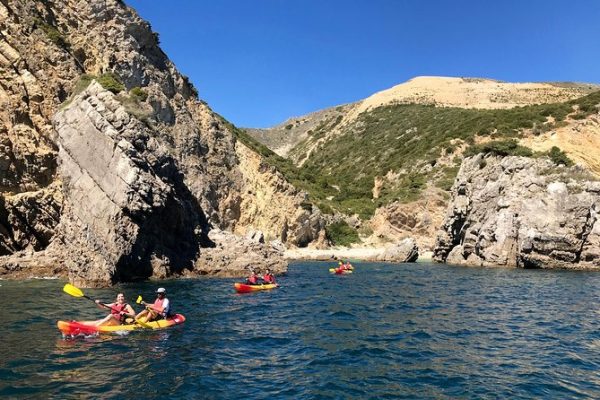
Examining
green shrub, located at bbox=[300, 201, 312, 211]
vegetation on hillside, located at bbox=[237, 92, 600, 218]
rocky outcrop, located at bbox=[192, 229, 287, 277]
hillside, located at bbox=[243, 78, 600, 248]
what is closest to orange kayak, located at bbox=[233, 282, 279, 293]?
rocky outcrop, located at bbox=[192, 229, 287, 277]

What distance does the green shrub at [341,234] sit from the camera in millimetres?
62969

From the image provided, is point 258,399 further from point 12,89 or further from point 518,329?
point 12,89

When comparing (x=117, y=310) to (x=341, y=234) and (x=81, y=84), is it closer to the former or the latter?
(x=81, y=84)

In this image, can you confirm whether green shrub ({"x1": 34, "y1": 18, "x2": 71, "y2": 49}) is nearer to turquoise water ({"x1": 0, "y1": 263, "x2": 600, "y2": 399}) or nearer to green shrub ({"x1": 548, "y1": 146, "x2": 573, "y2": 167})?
turquoise water ({"x1": 0, "y1": 263, "x2": 600, "y2": 399})

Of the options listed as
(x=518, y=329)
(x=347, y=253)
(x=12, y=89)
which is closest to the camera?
(x=518, y=329)

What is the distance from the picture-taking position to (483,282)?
30.5 meters

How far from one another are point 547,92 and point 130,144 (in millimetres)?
104769

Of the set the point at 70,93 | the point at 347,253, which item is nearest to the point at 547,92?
the point at 347,253

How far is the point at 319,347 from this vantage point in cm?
1515

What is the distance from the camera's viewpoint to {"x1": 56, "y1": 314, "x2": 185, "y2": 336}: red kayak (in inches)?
626

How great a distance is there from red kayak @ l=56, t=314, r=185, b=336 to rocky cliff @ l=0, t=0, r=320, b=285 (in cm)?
1060

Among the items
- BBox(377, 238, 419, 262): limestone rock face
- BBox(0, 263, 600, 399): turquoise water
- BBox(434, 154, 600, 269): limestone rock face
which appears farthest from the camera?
BBox(377, 238, 419, 262): limestone rock face

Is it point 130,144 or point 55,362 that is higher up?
point 130,144

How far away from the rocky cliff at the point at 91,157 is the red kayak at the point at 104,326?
1060 cm
